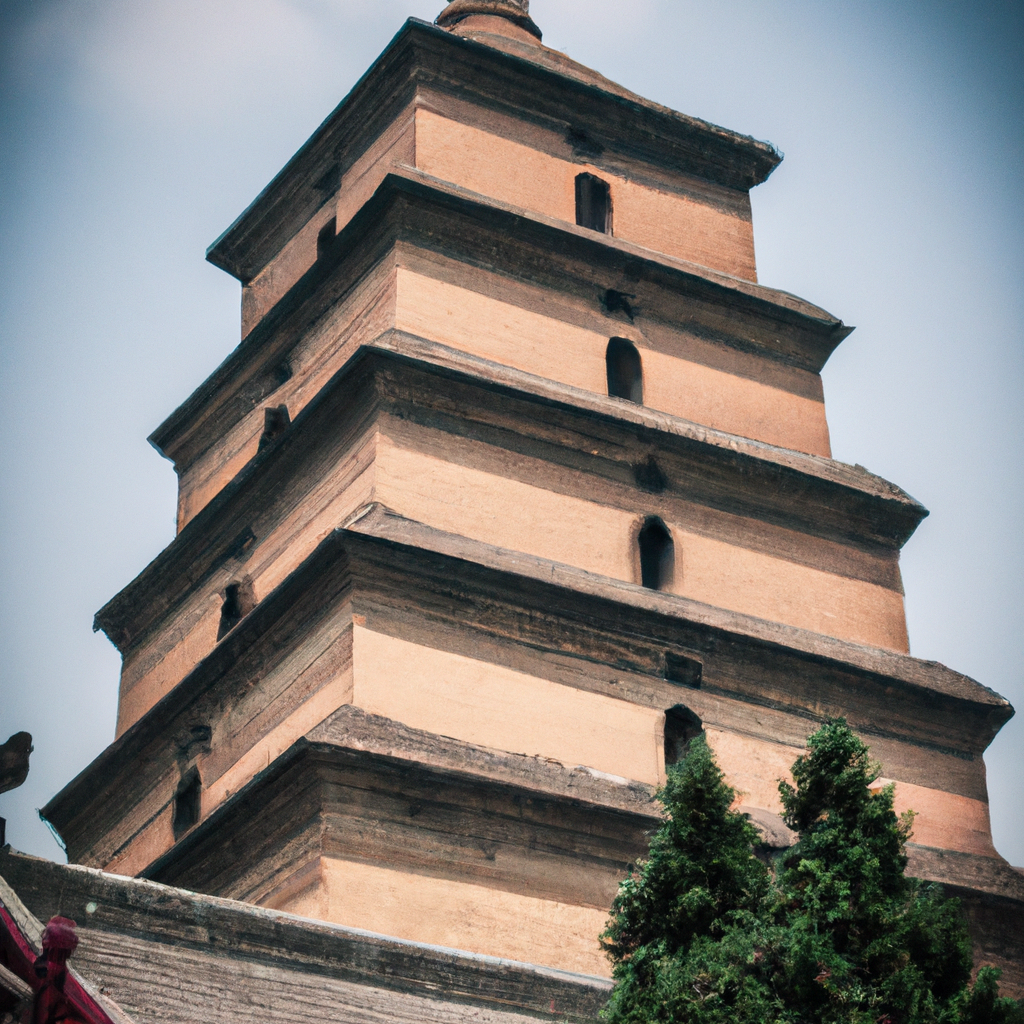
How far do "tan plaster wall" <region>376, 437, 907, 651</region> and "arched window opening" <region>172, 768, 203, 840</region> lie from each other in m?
3.07

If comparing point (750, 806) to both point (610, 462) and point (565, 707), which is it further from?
point (610, 462)

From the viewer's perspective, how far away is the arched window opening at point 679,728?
17.5 meters

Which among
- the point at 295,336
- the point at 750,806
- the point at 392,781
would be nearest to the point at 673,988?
the point at 392,781

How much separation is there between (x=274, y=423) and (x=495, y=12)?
217 inches

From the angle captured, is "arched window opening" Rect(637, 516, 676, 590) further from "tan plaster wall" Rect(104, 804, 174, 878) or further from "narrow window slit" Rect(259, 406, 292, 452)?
"tan plaster wall" Rect(104, 804, 174, 878)

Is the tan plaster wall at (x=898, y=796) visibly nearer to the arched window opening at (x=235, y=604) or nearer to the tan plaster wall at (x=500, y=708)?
the tan plaster wall at (x=500, y=708)

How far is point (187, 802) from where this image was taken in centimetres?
1853

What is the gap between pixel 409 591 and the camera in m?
17.1

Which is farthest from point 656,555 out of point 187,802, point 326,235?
point 326,235

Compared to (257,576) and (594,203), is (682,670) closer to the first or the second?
(257,576)

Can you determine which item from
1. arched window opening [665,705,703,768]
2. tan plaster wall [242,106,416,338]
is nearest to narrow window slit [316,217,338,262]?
tan plaster wall [242,106,416,338]

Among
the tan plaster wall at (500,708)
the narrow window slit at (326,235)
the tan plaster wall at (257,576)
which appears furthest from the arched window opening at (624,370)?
the tan plaster wall at (500,708)

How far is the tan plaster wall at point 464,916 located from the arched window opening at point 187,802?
3018 mm

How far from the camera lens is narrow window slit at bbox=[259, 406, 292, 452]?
2039 centimetres
